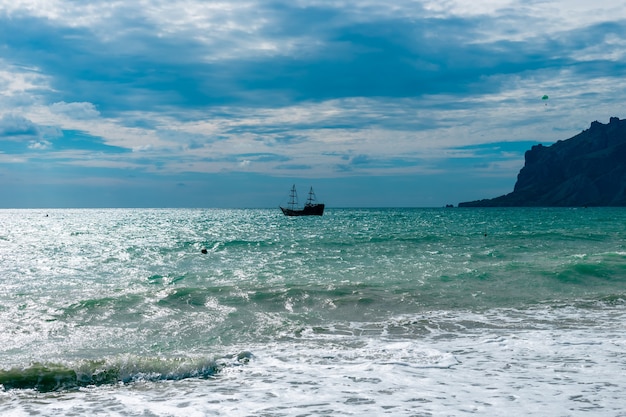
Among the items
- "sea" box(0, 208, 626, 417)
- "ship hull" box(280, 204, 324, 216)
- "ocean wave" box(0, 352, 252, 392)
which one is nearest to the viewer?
"sea" box(0, 208, 626, 417)

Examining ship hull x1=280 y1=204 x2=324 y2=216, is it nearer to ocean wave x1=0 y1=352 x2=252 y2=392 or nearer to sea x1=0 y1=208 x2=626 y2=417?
sea x1=0 y1=208 x2=626 y2=417

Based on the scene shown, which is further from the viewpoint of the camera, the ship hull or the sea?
the ship hull

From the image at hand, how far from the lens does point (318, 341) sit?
13.8m

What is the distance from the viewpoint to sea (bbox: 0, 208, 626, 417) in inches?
357

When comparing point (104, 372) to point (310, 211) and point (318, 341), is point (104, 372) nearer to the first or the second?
point (318, 341)

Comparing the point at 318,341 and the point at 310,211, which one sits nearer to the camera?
the point at 318,341

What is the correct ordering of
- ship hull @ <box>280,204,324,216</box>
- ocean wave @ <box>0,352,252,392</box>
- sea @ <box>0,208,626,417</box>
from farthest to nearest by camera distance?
ship hull @ <box>280,204,324,216</box> → ocean wave @ <box>0,352,252,392</box> → sea @ <box>0,208,626,417</box>

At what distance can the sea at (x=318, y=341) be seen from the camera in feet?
29.8

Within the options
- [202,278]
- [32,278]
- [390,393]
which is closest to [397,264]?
[202,278]

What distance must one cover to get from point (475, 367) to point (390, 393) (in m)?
2.52

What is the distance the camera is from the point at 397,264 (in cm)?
3123

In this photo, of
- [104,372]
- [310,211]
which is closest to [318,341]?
[104,372]

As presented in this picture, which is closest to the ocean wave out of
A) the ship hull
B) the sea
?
the sea

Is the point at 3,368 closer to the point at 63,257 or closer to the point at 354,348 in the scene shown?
the point at 354,348
